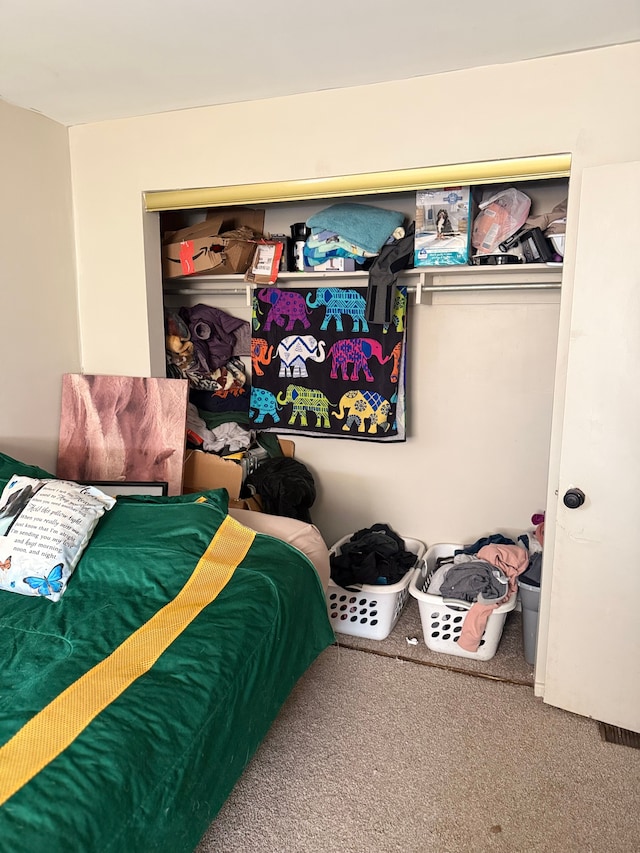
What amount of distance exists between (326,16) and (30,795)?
2045 millimetres

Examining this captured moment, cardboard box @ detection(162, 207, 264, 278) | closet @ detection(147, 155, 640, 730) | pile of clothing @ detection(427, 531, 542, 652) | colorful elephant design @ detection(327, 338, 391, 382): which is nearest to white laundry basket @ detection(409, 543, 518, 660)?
pile of clothing @ detection(427, 531, 542, 652)

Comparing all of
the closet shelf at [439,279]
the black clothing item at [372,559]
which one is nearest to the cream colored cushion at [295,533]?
the black clothing item at [372,559]

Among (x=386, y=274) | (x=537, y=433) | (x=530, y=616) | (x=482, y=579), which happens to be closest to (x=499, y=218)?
(x=386, y=274)

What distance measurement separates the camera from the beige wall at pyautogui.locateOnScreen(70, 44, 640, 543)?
6.59 feet

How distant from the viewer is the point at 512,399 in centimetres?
284

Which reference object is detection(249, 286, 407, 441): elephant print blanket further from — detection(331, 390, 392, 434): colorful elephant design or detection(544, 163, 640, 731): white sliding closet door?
detection(544, 163, 640, 731): white sliding closet door

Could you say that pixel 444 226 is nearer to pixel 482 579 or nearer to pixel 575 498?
pixel 575 498

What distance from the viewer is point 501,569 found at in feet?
8.63

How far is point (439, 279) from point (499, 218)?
0.41 meters

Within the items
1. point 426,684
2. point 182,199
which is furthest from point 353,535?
point 182,199

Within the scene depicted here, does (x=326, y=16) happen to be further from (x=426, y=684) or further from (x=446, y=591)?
(x=426, y=684)

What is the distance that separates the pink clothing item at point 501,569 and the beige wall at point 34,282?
1993mm

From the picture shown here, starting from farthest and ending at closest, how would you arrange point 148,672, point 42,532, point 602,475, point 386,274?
point 386,274, point 602,475, point 42,532, point 148,672

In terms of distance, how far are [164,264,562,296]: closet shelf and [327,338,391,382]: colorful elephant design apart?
31 centimetres
